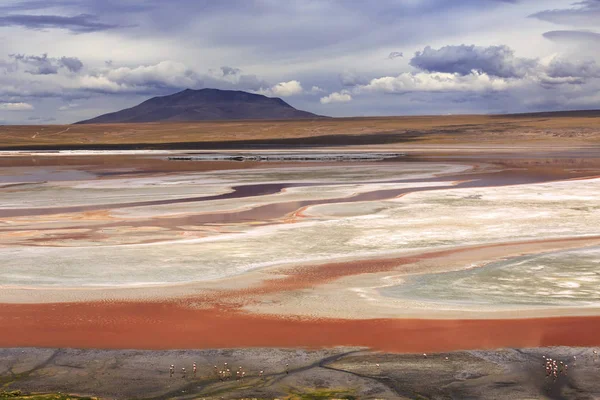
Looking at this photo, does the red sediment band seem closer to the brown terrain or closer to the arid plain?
the arid plain

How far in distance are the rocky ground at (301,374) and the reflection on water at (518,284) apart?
9.18ft

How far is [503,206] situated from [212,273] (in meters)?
12.9

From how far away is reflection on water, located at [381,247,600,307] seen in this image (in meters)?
12.6

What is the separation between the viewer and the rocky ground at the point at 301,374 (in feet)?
27.1

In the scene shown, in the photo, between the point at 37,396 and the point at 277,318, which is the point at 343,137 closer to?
the point at 277,318

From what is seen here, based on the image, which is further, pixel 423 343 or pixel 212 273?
pixel 212 273

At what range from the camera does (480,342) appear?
10.3 meters

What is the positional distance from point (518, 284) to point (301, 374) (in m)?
6.30

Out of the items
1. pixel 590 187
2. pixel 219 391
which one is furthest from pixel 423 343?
pixel 590 187

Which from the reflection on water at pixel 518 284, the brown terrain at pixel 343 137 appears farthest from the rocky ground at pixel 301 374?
the brown terrain at pixel 343 137

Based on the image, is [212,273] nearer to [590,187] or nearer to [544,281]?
[544,281]

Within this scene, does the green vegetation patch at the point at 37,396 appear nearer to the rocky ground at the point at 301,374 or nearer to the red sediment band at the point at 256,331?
the rocky ground at the point at 301,374

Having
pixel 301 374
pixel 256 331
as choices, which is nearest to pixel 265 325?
pixel 256 331

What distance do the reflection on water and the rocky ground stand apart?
2798mm
